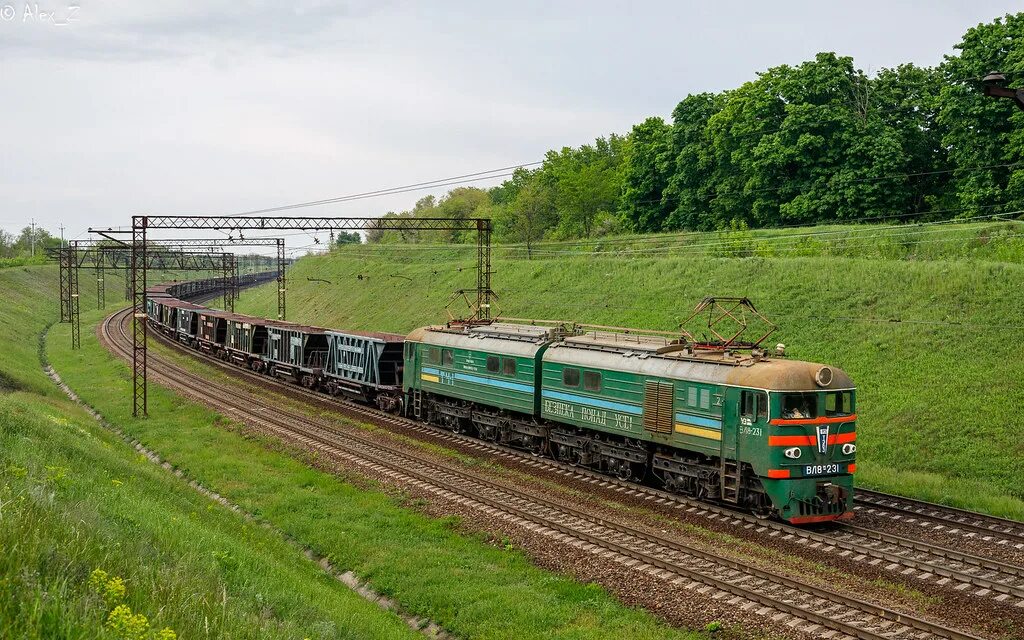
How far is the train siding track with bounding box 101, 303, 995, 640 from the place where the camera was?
13.3 metres

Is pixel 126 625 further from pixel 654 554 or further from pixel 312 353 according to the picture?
pixel 312 353

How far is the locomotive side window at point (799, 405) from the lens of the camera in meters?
18.9

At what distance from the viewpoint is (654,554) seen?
16969 mm

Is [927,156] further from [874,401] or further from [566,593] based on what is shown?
[566,593]

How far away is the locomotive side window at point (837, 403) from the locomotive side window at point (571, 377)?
24.9 ft

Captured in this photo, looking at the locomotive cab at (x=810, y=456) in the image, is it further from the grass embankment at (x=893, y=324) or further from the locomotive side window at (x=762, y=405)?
the grass embankment at (x=893, y=324)

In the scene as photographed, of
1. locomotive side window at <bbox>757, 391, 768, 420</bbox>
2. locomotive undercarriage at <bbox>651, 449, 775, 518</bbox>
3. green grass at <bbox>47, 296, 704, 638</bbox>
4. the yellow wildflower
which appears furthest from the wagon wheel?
the yellow wildflower

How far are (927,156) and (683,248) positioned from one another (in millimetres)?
14729

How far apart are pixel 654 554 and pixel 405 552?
5.05 meters

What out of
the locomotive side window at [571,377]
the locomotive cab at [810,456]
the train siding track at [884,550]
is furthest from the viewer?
the locomotive side window at [571,377]

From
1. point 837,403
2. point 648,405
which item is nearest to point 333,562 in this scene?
point 648,405

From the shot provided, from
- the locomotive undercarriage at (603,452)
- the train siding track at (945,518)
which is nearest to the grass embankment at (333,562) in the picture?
the locomotive undercarriage at (603,452)

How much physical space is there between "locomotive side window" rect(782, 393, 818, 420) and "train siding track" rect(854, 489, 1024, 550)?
3602 millimetres

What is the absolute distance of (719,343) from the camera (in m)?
22.2
